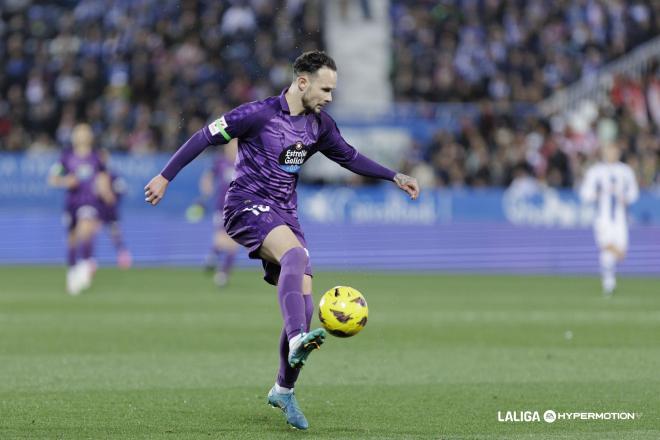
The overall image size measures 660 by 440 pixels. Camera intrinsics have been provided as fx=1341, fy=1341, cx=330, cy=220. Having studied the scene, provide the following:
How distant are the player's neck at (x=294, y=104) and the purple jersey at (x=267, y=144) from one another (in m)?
0.02

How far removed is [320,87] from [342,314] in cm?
140

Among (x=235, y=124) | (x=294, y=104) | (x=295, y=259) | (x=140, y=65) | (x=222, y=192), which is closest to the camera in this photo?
(x=295, y=259)

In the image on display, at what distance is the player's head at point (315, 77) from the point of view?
809 cm

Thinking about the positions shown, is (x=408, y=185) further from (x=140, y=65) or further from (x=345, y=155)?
(x=140, y=65)

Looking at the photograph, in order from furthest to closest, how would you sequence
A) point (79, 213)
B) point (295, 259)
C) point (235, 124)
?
point (79, 213) < point (235, 124) < point (295, 259)

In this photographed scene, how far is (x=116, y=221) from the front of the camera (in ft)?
81.7

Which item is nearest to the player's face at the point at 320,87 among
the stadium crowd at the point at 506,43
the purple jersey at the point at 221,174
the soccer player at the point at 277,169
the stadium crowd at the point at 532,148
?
the soccer player at the point at 277,169

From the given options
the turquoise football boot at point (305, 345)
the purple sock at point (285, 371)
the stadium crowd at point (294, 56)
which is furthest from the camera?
the stadium crowd at point (294, 56)

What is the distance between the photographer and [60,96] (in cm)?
2911

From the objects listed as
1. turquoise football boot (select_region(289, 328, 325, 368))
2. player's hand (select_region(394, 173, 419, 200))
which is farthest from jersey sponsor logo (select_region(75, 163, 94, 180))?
turquoise football boot (select_region(289, 328, 325, 368))

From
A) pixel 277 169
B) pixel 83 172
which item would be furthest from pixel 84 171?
pixel 277 169

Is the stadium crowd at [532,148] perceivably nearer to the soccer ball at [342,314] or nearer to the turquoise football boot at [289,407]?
the turquoise football boot at [289,407]

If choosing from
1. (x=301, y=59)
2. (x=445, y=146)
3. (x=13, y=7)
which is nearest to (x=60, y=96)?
(x=13, y=7)

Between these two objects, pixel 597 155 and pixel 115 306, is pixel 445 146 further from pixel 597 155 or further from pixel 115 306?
pixel 115 306
